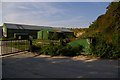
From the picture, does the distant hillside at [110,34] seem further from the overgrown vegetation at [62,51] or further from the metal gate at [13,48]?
the metal gate at [13,48]

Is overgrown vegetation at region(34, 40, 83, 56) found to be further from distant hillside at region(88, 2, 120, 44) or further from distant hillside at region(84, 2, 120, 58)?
distant hillside at region(88, 2, 120, 44)

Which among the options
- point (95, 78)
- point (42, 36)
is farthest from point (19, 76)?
point (42, 36)

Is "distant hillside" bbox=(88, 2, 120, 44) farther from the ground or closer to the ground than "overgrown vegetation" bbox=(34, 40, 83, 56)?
farther from the ground

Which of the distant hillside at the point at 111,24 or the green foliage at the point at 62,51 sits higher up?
the distant hillside at the point at 111,24

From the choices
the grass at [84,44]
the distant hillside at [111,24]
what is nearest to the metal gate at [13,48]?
the grass at [84,44]

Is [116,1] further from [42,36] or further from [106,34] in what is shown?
[42,36]

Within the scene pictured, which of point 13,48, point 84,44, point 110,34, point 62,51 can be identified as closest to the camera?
point 110,34

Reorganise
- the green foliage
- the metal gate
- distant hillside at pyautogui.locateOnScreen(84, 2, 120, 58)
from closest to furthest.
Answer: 1. distant hillside at pyautogui.locateOnScreen(84, 2, 120, 58)
2. the green foliage
3. the metal gate

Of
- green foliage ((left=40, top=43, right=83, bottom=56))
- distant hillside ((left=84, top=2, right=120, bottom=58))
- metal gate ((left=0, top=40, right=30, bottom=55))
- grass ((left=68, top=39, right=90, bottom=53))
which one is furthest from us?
metal gate ((left=0, top=40, right=30, bottom=55))

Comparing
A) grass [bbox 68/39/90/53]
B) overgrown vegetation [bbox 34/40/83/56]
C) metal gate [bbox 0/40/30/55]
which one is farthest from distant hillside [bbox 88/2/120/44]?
metal gate [bbox 0/40/30/55]

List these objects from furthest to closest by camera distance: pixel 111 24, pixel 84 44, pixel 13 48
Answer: pixel 13 48, pixel 84 44, pixel 111 24

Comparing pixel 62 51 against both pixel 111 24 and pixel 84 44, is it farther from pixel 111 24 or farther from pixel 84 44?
pixel 111 24

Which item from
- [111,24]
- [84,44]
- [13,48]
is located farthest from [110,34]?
[13,48]

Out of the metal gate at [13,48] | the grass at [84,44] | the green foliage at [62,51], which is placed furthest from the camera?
the metal gate at [13,48]
